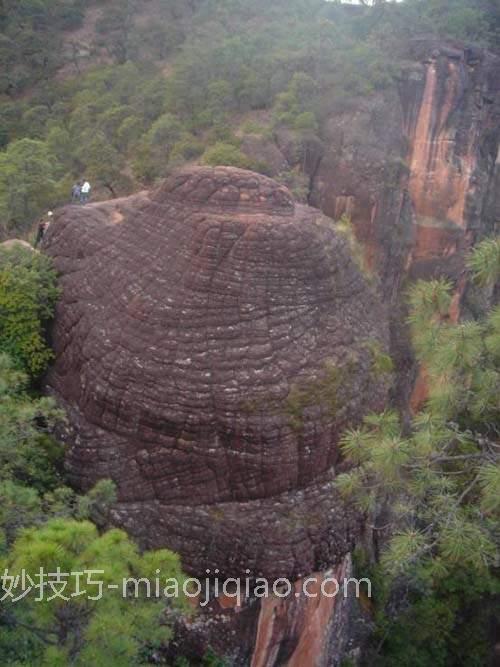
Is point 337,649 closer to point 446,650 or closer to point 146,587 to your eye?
point 446,650

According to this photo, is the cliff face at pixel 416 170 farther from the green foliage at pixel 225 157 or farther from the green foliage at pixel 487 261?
the green foliage at pixel 487 261

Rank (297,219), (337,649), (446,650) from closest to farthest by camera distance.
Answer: (297,219) < (337,649) < (446,650)

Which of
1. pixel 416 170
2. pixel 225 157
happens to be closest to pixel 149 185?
pixel 225 157

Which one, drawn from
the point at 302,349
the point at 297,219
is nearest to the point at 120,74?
the point at 297,219

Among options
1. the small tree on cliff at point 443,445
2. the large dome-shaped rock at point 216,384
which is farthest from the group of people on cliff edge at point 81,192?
the small tree on cliff at point 443,445

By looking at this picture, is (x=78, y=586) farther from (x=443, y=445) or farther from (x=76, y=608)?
(x=443, y=445)

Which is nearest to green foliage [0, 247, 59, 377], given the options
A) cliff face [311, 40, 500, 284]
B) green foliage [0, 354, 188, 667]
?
green foliage [0, 354, 188, 667]

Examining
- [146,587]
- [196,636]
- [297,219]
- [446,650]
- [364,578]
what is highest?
[297,219]
